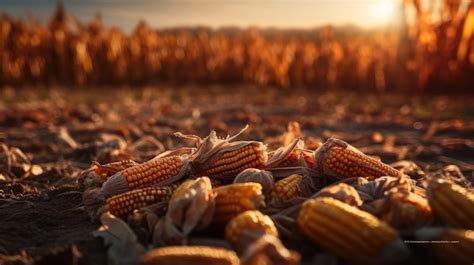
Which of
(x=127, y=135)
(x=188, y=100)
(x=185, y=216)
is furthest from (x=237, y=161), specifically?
(x=188, y=100)

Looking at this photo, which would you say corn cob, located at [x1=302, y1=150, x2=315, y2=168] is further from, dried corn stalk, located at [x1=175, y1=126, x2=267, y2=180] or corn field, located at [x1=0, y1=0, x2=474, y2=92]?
corn field, located at [x1=0, y1=0, x2=474, y2=92]

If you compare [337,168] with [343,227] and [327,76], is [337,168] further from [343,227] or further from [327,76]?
[327,76]

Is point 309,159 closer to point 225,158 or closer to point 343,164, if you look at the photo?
point 343,164

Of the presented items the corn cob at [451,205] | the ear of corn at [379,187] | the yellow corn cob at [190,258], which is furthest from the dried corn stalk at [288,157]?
the yellow corn cob at [190,258]

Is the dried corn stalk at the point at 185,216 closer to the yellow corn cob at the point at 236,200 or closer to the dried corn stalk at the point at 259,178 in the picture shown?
the yellow corn cob at the point at 236,200

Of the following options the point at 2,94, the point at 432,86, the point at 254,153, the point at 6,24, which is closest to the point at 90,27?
the point at 6,24

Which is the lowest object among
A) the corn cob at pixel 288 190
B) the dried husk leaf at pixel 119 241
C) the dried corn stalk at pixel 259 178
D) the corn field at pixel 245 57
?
the corn field at pixel 245 57
